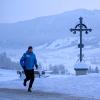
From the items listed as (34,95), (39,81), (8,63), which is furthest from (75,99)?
(8,63)

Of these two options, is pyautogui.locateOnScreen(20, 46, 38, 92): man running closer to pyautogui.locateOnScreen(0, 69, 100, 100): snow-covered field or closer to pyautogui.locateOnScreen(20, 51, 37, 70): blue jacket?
pyautogui.locateOnScreen(20, 51, 37, 70): blue jacket

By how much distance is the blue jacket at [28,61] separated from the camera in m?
17.0

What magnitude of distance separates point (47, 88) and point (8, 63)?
12401 cm

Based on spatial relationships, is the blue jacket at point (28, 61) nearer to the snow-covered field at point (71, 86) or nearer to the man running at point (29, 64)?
the man running at point (29, 64)

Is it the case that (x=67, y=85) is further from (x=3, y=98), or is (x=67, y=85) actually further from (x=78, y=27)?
(x=78, y=27)

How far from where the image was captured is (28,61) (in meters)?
17.1

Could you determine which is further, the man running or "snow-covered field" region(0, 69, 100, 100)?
the man running

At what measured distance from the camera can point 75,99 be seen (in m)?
14.9

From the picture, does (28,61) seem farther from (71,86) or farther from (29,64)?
(71,86)

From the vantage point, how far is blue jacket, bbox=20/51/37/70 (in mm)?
17019

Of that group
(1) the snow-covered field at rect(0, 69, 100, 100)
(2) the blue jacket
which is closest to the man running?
(2) the blue jacket

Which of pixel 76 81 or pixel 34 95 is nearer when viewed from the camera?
pixel 34 95

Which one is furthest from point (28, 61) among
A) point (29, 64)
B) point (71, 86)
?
point (71, 86)

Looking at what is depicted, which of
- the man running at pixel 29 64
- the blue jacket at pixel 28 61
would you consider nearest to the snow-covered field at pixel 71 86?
the man running at pixel 29 64
